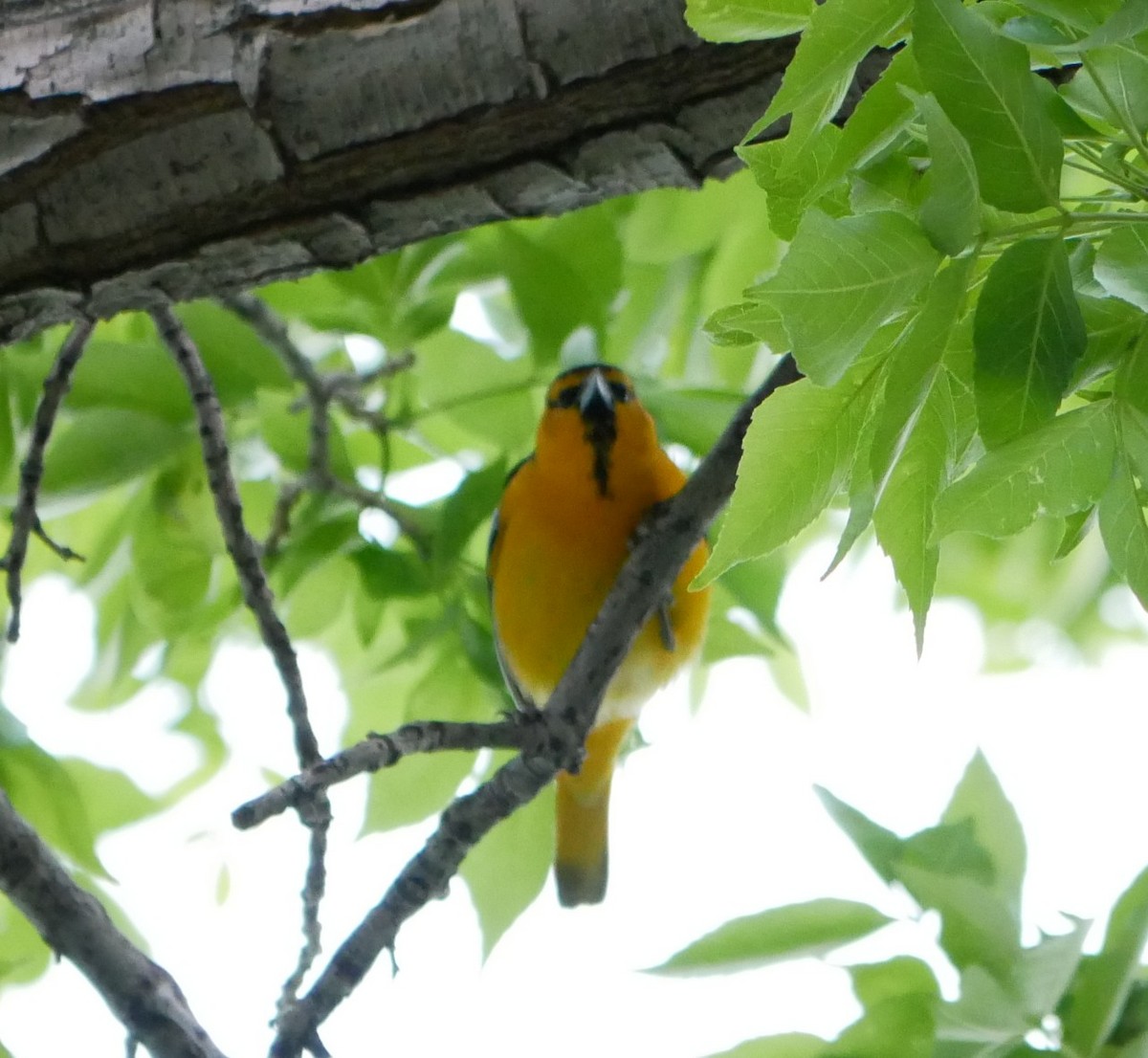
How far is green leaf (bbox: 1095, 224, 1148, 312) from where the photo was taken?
0.53 m

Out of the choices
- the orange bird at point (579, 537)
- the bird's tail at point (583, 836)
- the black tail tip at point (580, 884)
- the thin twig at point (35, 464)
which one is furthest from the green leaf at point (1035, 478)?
Answer: the black tail tip at point (580, 884)

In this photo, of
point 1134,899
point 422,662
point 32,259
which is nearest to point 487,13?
point 32,259

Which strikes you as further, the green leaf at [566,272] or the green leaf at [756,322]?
the green leaf at [566,272]

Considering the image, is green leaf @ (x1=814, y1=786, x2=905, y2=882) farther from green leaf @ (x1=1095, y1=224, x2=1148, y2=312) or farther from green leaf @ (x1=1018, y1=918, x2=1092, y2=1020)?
green leaf @ (x1=1095, y1=224, x2=1148, y2=312)

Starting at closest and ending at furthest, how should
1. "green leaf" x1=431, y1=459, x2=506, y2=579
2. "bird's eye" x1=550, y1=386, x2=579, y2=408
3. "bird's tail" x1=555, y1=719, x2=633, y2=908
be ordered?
"green leaf" x1=431, y1=459, x2=506, y2=579
"bird's eye" x1=550, y1=386, x2=579, y2=408
"bird's tail" x1=555, y1=719, x2=633, y2=908

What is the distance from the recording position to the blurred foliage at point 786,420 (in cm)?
53

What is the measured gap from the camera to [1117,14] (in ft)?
1.58

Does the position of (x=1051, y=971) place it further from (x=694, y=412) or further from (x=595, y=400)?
(x=595, y=400)

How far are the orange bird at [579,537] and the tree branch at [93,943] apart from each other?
1.18 meters

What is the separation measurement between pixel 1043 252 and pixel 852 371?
124 millimetres

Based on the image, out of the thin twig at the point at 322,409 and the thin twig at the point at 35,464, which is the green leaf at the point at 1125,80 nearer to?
the thin twig at the point at 35,464

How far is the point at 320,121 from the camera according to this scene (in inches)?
40.6

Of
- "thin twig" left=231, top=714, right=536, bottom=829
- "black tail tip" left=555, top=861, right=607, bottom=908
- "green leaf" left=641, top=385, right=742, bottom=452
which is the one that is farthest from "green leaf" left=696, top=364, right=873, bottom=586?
"black tail tip" left=555, top=861, right=607, bottom=908

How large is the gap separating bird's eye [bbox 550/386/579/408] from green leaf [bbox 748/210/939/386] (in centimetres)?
187
